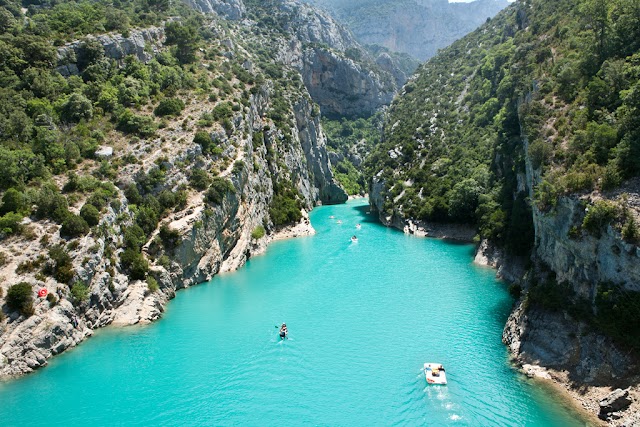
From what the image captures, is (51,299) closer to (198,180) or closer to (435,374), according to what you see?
(198,180)

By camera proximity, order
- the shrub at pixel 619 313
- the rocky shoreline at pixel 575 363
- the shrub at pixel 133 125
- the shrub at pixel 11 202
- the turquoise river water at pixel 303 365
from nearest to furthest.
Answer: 1. the rocky shoreline at pixel 575 363
2. the shrub at pixel 619 313
3. the turquoise river water at pixel 303 365
4. the shrub at pixel 11 202
5. the shrub at pixel 133 125

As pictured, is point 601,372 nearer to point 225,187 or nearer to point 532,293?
point 532,293

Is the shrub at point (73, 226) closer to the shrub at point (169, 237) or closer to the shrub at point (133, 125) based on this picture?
the shrub at point (169, 237)

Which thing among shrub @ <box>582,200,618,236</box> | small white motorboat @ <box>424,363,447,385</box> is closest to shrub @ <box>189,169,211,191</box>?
small white motorboat @ <box>424,363,447,385</box>

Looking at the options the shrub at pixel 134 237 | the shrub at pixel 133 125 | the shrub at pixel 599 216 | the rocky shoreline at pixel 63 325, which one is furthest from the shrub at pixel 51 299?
the shrub at pixel 599 216

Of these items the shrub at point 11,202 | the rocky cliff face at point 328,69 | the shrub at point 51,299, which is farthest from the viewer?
the rocky cliff face at point 328,69

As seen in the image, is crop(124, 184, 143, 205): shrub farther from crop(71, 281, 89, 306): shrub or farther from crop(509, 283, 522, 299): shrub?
crop(509, 283, 522, 299): shrub

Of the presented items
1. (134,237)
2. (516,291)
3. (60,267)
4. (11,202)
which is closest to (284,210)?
(134,237)
